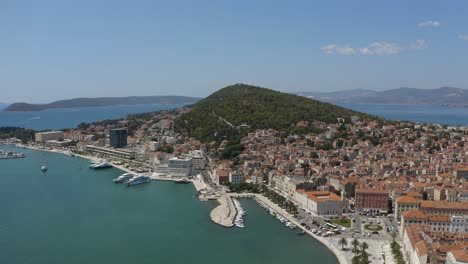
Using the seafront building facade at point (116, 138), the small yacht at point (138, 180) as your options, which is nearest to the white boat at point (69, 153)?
the seafront building facade at point (116, 138)

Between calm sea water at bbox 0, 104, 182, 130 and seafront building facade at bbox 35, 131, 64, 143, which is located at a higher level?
calm sea water at bbox 0, 104, 182, 130

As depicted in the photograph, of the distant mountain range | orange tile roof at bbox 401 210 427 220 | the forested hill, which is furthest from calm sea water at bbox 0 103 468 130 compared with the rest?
orange tile roof at bbox 401 210 427 220

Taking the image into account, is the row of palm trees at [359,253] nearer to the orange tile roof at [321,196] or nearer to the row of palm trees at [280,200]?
the orange tile roof at [321,196]

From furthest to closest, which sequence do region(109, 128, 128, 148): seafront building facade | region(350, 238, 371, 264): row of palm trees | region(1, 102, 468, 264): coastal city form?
1. region(109, 128, 128, 148): seafront building facade
2. region(1, 102, 468, 264): coastal city
3. region(350, 238, 371, 264): row of palm trees

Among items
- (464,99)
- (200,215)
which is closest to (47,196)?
(200,215)

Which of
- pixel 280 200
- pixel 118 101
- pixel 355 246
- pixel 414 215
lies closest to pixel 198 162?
pixel 280 200

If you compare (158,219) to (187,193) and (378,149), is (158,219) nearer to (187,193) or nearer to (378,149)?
(187,193)

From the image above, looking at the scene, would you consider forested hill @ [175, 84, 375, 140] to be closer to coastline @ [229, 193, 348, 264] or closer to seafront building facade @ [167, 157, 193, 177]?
seafront building facade @ [167, 157, 193, 177]
